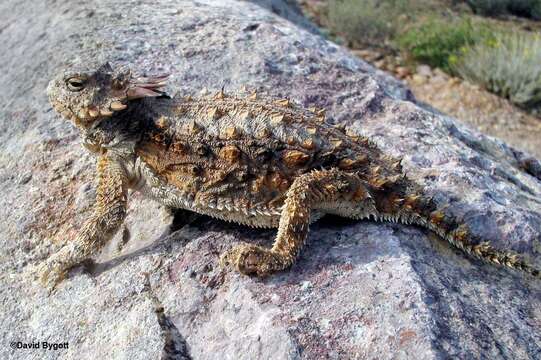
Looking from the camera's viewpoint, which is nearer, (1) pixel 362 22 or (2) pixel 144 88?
(2) pixel 144 88

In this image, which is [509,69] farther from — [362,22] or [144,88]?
[144,88]

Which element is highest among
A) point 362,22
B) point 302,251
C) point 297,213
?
point 297,213

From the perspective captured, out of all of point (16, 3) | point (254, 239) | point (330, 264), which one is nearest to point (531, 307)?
point (330, 264)

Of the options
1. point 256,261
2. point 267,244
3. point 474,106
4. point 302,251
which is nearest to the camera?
point 256,261

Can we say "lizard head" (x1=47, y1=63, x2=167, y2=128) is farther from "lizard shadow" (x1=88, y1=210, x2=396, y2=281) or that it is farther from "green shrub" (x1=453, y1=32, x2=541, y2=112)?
"green shrub" (x1=453, y1=32, x2=541, y2=112)

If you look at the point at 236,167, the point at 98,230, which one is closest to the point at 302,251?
the point at 236,167

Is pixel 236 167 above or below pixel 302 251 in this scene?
above

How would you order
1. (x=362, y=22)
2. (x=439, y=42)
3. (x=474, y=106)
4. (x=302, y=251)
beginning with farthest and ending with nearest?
(x=362, y=22)
(x=439, y=42)
(x=474, y=106)
(x=302, y=251)
